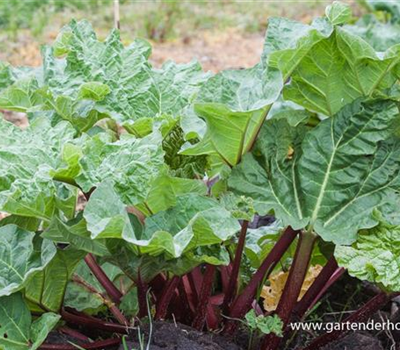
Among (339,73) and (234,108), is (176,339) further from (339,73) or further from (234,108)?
(339,73)

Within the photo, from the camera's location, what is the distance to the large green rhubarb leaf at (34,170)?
1625 mm

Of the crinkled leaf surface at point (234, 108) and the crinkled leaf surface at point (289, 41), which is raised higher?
the crinkled leaf surface at point (289, 41)

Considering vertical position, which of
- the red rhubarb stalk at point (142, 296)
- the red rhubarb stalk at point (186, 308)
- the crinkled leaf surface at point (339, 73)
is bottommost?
the red rhubarb stalk at point (186, 308)

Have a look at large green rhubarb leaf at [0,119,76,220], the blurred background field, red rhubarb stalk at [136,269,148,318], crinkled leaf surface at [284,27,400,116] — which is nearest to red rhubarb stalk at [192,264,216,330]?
red rhubarb stalk at [136,269,148,318]

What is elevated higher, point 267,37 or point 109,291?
point 267,37

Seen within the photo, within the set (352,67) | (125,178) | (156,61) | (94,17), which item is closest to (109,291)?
(125,178)

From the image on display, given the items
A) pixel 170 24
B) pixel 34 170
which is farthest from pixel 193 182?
pixel 170 24

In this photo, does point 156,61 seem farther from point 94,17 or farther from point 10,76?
point 10,76

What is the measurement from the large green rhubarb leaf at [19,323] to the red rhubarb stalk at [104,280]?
182 mm

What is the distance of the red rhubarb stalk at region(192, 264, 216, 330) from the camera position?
184cm

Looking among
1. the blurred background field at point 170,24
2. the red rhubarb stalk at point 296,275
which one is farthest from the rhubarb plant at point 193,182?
the blurred background field at point 170,24

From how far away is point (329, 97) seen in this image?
6.28ft

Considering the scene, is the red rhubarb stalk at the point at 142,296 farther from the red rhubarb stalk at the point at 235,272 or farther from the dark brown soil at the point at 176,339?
the red rhubarb stalk at the point at 235,272

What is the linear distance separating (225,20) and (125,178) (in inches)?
181
